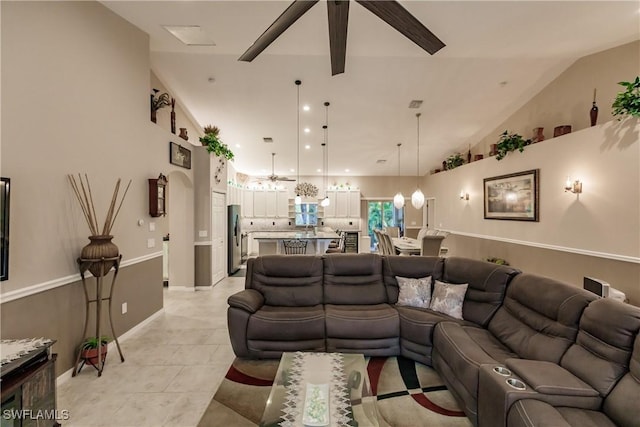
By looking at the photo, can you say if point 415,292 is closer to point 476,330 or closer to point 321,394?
point 476,330

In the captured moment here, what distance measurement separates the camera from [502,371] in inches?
71.9

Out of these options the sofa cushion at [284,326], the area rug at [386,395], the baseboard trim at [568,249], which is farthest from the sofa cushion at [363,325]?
the baseboard trim at [568,249]

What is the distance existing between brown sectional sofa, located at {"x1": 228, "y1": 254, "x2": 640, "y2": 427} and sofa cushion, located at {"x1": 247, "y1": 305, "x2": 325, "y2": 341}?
0.03ft

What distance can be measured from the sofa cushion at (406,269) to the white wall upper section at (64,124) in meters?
3.26

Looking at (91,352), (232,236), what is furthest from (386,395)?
(232,236)

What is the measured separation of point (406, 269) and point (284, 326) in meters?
1.62

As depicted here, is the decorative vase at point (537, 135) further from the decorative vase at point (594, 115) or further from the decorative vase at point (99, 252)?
the decorative vase at point (99, 252)

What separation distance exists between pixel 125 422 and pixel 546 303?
3346 millimetres

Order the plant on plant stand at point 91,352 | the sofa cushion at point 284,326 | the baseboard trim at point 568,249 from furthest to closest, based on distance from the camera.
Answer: the baseboard trim at point 568,249, the sofa cushion at point 284,326, the plant on plant stand at point 91,352

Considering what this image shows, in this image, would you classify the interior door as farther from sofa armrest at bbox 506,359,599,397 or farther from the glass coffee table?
sofa armrest at bbox 506,359,599,397

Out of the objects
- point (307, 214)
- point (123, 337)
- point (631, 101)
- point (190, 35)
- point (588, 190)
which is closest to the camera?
point (631, 101)

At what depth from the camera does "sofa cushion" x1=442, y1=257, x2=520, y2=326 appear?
2.87 meters

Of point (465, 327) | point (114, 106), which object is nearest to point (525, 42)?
point (465, 327)

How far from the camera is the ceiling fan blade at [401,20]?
1881 millimetres
